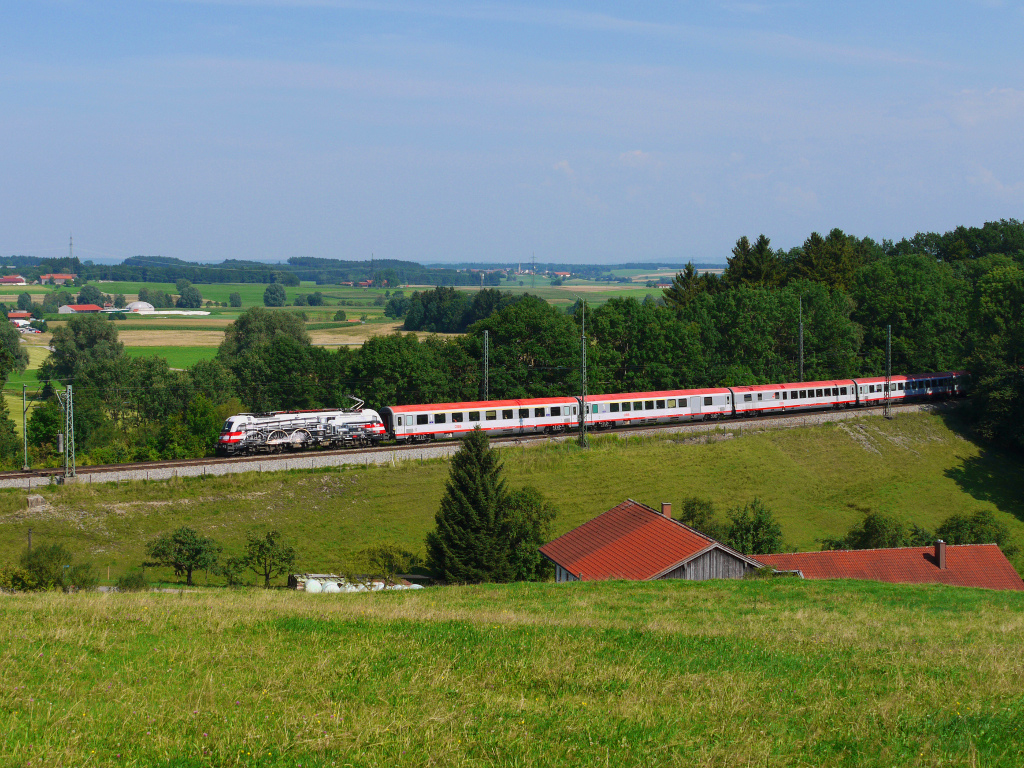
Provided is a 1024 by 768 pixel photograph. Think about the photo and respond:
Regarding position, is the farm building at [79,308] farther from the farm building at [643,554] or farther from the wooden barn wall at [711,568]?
the wooden barn wall at [711,568]

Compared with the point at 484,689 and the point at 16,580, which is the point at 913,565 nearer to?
the point at 484,689

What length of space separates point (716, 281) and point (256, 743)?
101950 mm

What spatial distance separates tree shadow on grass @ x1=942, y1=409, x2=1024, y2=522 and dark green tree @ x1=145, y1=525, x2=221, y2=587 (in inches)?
1775

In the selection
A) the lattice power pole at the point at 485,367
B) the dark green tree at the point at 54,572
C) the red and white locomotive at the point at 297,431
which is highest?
the lattice power pole at the point at 485,367

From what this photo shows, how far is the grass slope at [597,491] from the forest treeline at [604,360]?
973cm

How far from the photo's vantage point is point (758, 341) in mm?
73812

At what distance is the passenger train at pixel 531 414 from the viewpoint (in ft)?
153

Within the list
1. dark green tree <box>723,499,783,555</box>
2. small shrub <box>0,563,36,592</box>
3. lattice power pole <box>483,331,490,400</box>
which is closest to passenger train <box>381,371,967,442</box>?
lattice power pole <box>483,331,490,400</box>

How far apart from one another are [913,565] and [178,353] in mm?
104896

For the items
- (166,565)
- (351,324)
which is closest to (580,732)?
(166,565)

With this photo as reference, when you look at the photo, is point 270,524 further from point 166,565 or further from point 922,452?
point 922,452

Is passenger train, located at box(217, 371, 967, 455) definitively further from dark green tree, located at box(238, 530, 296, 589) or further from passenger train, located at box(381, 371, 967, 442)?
dark green tree, located at box(238, 530, 296, 589)

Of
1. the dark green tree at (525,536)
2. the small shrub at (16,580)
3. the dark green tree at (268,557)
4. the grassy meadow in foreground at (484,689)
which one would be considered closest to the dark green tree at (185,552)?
the dark green tree at (268,557)

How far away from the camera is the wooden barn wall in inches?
1110
